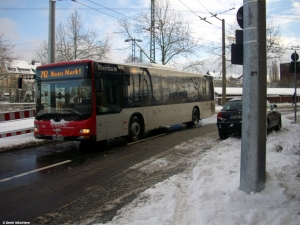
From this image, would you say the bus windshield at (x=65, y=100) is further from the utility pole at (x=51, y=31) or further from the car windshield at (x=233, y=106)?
the car windshield at (x=233, y=106)

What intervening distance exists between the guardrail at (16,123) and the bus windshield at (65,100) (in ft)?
6.20

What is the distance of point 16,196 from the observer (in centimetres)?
512

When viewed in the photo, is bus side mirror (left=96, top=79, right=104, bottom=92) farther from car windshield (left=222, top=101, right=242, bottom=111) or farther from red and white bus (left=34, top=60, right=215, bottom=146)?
car windshield (left=222, top=101, right=242, bottom=111)

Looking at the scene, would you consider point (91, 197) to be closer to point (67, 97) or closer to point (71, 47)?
point (67, 97)

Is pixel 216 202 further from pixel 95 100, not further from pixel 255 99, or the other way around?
pixel 95 100

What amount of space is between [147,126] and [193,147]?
9.34 feet

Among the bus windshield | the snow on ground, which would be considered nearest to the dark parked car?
the snow on ground

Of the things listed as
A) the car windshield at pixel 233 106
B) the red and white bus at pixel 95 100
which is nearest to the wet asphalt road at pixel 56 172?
the red and white bus at pixel 95 100

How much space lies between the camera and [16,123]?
12.6 m

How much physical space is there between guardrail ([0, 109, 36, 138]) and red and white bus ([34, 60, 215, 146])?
1.89 meters

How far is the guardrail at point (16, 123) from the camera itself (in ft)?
35.2

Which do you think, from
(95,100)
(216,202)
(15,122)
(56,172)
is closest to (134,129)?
(95,100)

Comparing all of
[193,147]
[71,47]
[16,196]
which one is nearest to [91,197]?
[16,196]

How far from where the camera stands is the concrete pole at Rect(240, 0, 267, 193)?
14.1ft
